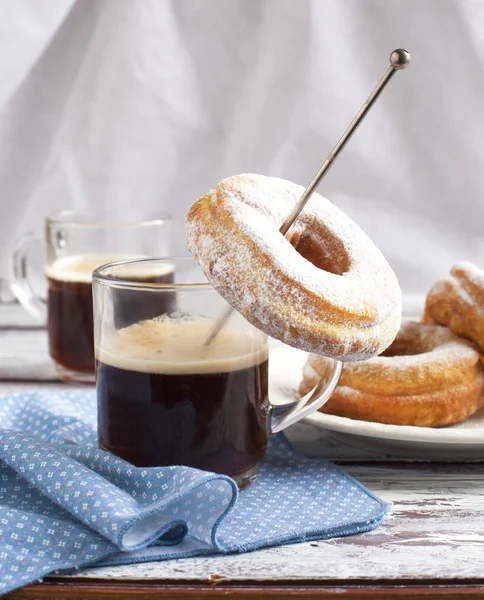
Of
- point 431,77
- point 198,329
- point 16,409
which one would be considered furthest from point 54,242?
point 431,77

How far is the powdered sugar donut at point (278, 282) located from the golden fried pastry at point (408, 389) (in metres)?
0.22

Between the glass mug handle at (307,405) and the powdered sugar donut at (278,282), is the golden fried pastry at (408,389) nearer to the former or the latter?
the glass mug handle at (307,405)

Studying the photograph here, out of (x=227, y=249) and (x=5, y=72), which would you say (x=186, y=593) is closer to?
(x=227, y=249)

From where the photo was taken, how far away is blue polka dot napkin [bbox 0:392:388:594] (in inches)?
36.1

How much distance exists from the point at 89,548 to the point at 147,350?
9.5 inches

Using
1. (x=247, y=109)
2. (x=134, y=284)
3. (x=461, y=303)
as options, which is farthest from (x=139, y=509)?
(x=247, y=109)

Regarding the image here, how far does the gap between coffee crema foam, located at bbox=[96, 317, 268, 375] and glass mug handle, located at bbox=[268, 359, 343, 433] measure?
8 cm

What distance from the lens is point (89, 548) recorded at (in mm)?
922

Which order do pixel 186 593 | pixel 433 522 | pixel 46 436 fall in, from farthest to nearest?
pixel 46 436 < pixel 433 522 < pixel 186 593

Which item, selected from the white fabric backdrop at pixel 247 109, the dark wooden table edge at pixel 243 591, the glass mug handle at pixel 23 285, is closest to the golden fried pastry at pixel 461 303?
the dark wooden table edge at pixel 243 591

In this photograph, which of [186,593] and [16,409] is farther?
[16,409]

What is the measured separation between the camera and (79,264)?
5.36 ft

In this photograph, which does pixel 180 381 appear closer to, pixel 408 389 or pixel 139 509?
pixel 139 509

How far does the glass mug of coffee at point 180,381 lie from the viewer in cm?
104
